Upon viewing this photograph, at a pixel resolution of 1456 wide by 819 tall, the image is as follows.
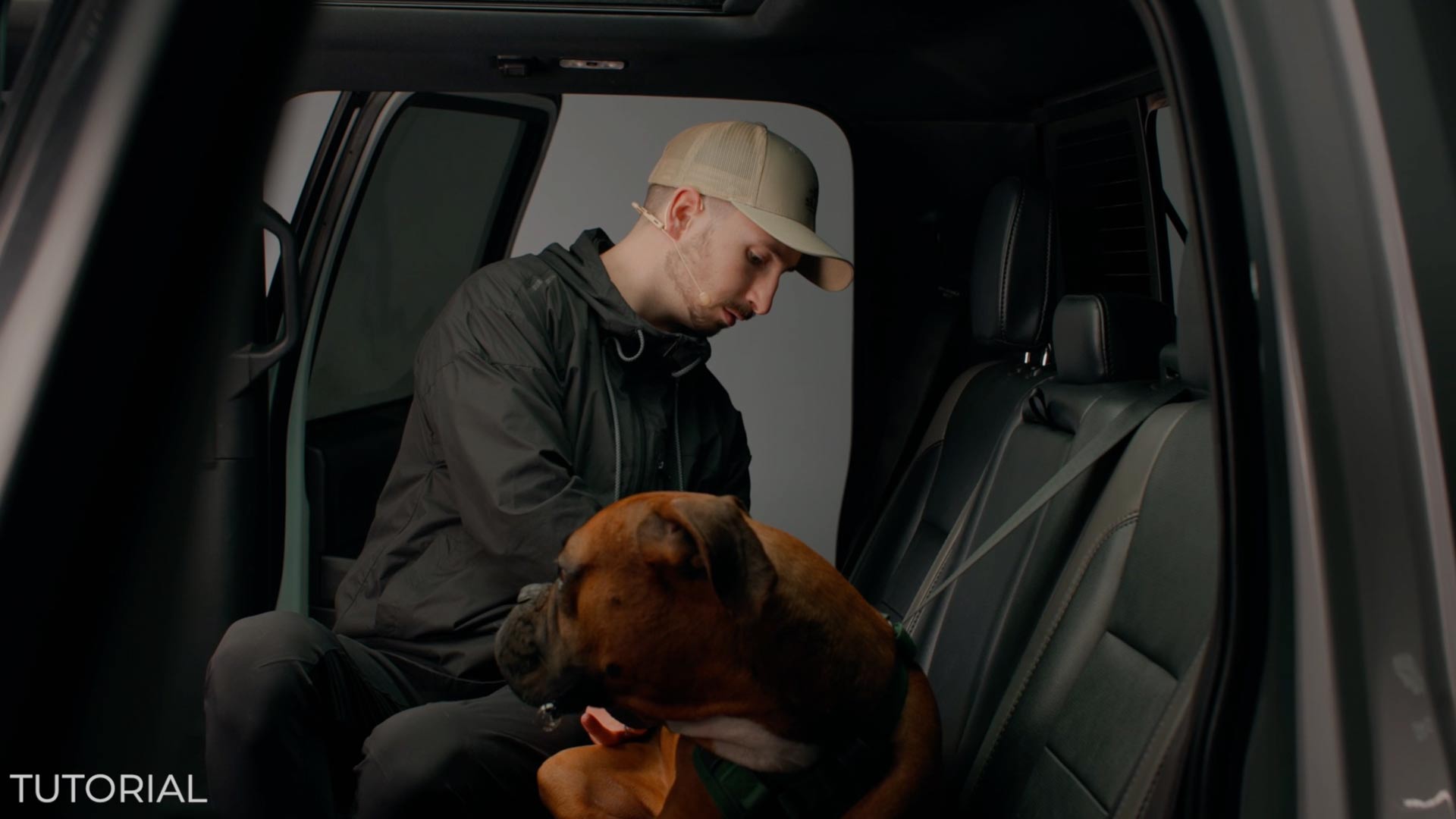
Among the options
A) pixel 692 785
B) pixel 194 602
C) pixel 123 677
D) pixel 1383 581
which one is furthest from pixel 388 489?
pixel 1383 581

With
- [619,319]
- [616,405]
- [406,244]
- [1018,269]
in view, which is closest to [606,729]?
[616,405]

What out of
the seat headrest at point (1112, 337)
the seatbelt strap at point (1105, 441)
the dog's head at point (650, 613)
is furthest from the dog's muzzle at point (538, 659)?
the seat headrest at point (1112, 337)

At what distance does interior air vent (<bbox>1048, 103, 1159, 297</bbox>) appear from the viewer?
2.61m

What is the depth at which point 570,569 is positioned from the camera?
1591 mm

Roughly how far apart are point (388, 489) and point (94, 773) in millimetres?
1480

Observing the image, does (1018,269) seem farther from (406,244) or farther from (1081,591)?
(406,244)

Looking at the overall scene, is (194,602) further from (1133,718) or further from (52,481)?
(52,481)

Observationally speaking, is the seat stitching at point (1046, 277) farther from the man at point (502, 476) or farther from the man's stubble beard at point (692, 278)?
the man's stubble beard at point (692, 278)

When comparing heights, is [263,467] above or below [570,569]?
above

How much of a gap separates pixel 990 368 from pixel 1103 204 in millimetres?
455

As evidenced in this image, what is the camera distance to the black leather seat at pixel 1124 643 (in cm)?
145

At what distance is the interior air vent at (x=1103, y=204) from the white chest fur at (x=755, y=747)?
149cm

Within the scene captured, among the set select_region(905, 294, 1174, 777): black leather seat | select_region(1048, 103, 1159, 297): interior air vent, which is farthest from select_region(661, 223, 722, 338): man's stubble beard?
select_region(1048, 103, 1159, 297): interior air vent

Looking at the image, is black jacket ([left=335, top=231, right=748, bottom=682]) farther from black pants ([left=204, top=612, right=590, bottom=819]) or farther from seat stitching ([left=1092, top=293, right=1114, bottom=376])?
seat stitching ([left=1092, top=293, right=1114, bottom=376])
